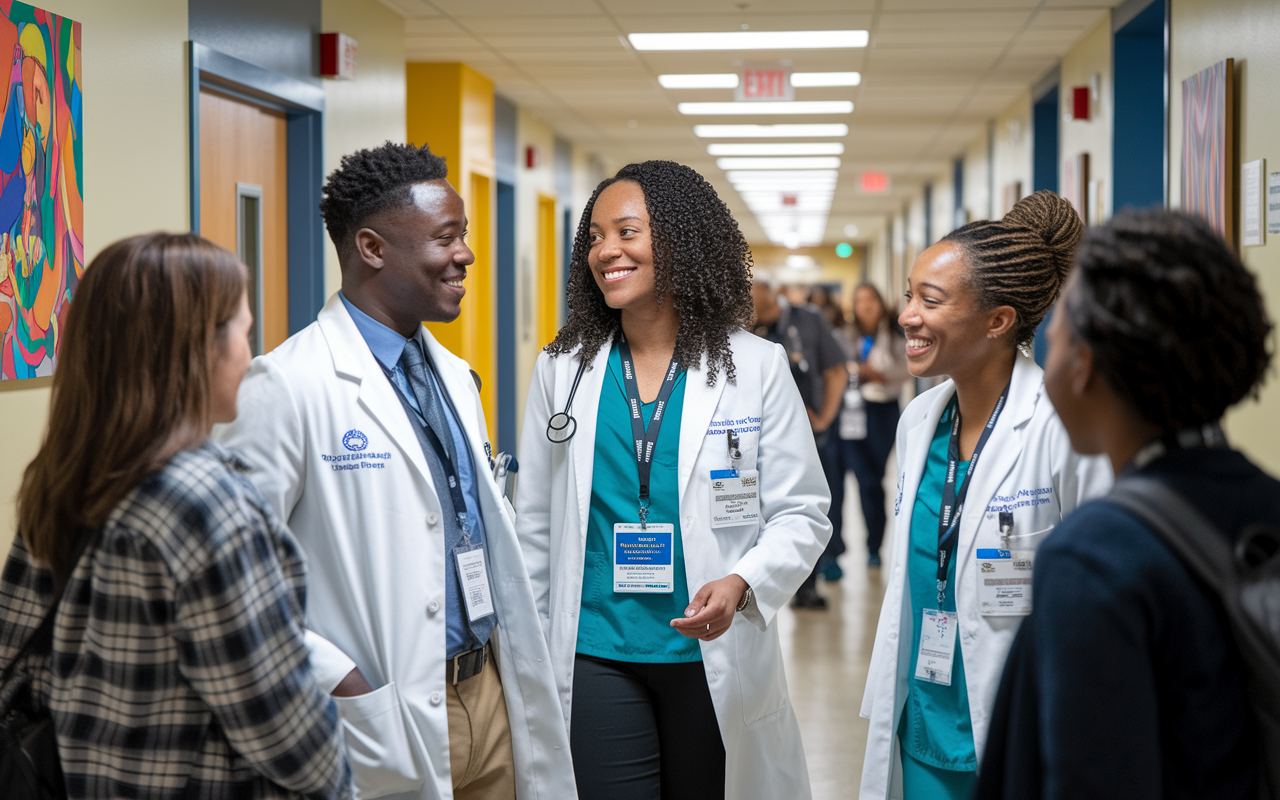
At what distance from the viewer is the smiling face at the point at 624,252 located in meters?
2.28

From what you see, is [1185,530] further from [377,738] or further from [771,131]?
[771,131]

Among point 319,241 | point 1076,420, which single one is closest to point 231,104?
point 319,241

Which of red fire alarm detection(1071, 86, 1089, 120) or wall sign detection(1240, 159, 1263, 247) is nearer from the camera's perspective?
wall sign detection(1240, 159, 1263, 247)

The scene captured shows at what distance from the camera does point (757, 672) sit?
2176mm

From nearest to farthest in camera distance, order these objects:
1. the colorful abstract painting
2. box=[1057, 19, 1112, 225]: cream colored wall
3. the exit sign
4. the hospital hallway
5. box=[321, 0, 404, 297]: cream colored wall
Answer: the colorful abstract painting < the hospital hallway < box=[321, 0, 404, 297]: cream colored wall < box=[1057, 19, 1112, 225]: cream colored wall < the exit sign

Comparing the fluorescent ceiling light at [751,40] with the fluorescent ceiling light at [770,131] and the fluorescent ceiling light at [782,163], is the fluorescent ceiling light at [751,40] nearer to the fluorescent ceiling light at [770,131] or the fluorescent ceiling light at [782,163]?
the fluorescent ceiling light at [770,131]

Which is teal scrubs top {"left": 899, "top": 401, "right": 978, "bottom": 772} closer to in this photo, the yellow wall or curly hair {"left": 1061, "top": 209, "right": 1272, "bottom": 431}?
curly hair {"left": 1061, "top": 209, "right": 1272, "bottom": 431}

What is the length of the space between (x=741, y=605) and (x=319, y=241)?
341 centimetres

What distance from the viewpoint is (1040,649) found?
42.1 inches

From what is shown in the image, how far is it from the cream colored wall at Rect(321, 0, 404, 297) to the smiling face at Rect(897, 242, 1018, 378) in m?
3.19

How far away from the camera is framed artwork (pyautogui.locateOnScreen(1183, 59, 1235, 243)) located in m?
4.04

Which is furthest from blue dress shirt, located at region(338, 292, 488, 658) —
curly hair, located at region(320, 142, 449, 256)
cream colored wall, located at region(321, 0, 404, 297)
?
cream colored wall, located at region(321, 0, 404, 297)

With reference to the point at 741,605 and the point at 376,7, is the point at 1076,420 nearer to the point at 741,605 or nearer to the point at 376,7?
the point at 741,605

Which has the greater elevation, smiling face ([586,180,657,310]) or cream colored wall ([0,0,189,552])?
cream colored wall ([0,0,189,552])
